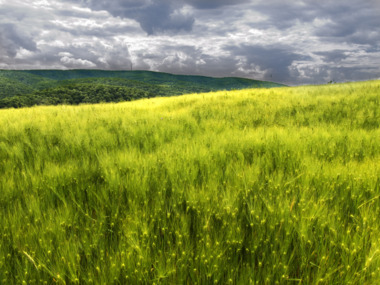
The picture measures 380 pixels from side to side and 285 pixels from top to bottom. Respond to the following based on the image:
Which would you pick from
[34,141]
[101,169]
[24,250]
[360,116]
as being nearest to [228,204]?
[24,250]

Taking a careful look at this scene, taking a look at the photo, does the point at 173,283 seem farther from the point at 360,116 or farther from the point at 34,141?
the point at 360,116

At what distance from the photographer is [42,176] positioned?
2.83 m

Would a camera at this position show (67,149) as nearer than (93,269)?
No

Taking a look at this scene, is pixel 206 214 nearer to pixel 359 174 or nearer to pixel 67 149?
pixel 359 174

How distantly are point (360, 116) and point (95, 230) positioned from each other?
7.30m

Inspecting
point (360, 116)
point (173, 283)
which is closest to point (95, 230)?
point (173, 283)

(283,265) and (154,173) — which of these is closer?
(283,265)

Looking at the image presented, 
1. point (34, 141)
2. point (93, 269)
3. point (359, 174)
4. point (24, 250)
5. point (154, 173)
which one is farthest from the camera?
point (34, 141)

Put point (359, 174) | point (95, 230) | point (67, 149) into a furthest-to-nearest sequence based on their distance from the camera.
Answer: point (67, 149), point (359, 174), point (95, 230)

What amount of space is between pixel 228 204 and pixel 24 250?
1647 mm

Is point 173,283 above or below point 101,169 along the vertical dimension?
below

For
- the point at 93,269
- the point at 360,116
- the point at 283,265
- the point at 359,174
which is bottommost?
the point at 93,269

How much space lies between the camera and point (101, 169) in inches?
120

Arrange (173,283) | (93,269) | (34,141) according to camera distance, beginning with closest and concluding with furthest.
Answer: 1. (173,283)
2. (93,269)
3. (34,141)
